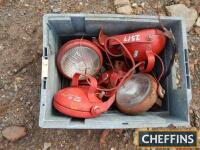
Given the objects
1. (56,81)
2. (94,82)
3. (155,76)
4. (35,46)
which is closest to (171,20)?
(155,76)

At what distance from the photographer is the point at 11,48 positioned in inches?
77.5

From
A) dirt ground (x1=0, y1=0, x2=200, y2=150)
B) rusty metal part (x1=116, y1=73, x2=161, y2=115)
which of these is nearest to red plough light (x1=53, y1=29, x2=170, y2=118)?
rusty metal part (x1=116, y1=73, x2=161, y2=115)

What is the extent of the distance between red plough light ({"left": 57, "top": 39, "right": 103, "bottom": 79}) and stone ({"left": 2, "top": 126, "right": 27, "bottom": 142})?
341 millimetres

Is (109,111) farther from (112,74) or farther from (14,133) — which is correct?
(14,133)

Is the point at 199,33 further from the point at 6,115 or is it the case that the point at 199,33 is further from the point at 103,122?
the point at 6,115

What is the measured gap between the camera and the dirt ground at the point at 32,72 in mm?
1872

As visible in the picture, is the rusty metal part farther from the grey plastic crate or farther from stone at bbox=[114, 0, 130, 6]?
stone at bbox=[114, 0, 130, 6]

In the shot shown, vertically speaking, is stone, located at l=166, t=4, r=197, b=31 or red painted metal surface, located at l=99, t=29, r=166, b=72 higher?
stone, located at l=166, t=4, r=197, b=31

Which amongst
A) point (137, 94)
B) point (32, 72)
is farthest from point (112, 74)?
point (32, 72)

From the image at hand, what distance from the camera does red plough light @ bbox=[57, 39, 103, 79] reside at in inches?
67.1

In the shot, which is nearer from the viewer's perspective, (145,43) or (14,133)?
(145,43)

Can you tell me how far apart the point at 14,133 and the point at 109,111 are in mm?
449

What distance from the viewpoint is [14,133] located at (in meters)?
1.85

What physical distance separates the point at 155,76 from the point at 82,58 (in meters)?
0.33
